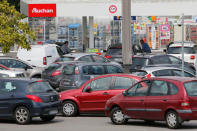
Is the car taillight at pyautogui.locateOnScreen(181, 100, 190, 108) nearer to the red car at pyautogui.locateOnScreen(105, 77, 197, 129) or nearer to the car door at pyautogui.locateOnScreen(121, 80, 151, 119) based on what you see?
the red car at pyautogui.locateOnScreen(105, 77, 197, 129)

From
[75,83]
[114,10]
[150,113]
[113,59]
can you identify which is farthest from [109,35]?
[150,113]

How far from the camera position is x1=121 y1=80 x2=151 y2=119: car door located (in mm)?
17969

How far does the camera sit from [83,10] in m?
43.5

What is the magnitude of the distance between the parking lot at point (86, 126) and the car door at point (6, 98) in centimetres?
43

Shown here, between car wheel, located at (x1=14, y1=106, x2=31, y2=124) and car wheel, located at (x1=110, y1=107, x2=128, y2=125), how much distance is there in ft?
8.22

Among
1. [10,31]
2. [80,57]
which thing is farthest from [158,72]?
[80,57]

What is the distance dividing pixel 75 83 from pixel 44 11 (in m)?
19.4

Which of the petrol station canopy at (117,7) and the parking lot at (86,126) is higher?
the petrol station canopy at (117,7)

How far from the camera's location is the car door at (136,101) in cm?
1797

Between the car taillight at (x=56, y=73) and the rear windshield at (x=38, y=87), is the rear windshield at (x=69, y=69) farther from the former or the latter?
the rear windshield at (x=38, y=87)

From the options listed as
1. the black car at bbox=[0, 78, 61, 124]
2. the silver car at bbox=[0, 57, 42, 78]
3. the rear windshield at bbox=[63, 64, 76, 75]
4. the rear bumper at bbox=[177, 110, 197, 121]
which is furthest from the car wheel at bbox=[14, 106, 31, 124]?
the silver car at bbox=[0, 57, 42, 78]

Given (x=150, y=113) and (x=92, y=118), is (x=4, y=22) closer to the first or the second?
(x=92, y=118)

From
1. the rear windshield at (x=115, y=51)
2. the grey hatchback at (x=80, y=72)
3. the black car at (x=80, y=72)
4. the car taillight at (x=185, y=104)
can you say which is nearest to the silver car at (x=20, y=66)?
the black car at (x=80, y=72)

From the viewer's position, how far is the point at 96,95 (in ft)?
68.7
